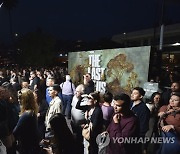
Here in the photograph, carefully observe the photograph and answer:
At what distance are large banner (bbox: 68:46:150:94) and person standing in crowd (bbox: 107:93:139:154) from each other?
5296mm

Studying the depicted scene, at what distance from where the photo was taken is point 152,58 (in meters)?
8.78

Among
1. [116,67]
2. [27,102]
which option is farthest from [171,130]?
[116,67]

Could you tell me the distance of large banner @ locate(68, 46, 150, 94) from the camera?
8961 mm

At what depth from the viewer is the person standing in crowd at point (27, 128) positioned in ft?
14.1

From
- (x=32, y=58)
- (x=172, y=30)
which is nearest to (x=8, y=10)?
(x=32, y=58)

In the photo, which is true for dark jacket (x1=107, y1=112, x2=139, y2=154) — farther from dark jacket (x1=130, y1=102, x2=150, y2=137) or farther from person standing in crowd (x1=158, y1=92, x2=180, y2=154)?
dark jacket (x1=130, y1=102, x2=150, y2=137)

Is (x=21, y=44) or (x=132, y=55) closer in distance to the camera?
(x=132, y=55)

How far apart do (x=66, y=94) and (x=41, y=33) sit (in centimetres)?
4341

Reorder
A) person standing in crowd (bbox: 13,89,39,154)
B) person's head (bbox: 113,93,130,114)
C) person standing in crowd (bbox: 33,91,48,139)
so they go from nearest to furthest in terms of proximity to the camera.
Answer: person's head (bbox: 113,93,130,114) → person standing in crowd (bbox: 13,89,39,154) → person standing in crowd (bbox: 33,91,48,139)

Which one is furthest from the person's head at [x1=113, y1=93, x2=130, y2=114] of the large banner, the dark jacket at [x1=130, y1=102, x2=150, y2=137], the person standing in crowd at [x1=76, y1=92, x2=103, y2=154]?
the large banner

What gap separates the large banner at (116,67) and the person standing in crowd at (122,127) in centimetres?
530

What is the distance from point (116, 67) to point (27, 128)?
6380 millimetres

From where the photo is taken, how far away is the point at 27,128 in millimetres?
4324

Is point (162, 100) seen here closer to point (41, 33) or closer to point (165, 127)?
point (165, 127)
